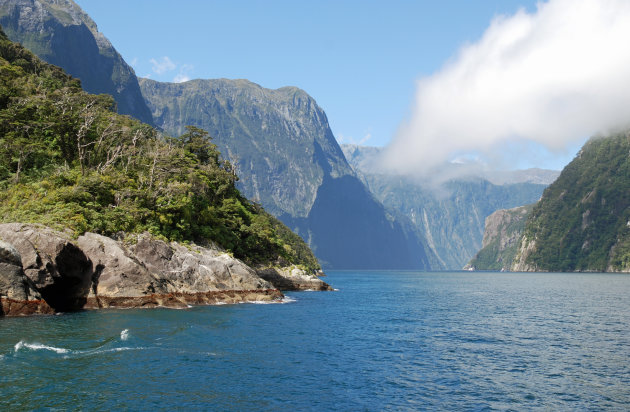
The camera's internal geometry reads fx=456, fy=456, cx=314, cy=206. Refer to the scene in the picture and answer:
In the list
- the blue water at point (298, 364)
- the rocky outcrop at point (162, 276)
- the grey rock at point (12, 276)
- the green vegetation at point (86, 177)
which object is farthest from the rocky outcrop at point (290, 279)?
the grey rock at point (12, 276)

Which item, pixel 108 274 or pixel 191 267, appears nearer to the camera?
pixel 108 274

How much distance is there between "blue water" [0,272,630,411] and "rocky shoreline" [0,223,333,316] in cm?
344

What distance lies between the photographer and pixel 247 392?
22.7 m

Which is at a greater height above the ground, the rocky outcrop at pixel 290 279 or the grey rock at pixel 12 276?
the grey rock at pixel 12 276

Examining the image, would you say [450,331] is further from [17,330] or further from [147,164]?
[147,164]

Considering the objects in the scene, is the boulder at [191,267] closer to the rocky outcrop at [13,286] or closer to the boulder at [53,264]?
the boulder at [53,264]

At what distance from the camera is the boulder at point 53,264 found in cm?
4031

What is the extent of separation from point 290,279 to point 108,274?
54.7 meters

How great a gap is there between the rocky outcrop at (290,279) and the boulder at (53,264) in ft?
144

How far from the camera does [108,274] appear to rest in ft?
156

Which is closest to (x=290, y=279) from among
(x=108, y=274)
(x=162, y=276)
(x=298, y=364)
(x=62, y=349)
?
(x=162, y=276)

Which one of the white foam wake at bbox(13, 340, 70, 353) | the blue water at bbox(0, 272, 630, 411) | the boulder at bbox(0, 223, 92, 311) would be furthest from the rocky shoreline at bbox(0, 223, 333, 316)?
→ the white foam wake at bbox(13, 340, 70, 353)

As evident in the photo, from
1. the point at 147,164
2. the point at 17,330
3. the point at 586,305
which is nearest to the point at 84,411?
the point at 17,330

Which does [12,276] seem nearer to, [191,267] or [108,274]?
[108,274]
